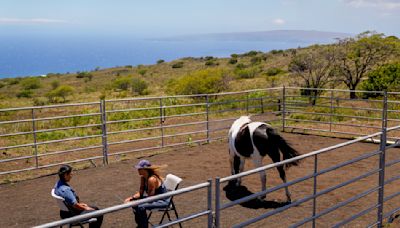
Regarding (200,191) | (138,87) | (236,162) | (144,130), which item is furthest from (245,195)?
(138,87)

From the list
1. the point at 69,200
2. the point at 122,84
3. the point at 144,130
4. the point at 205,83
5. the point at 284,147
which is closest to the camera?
the point at 69,200

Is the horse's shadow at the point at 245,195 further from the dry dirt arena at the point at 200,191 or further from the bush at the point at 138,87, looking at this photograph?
the bush at the point at 138,87

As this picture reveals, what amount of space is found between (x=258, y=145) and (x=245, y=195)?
0.95 metres

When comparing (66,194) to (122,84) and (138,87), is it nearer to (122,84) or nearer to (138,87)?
(138,87)

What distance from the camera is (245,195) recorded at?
746cm

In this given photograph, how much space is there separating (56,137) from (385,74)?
12909 mm

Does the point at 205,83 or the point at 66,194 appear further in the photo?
the point at 205,83

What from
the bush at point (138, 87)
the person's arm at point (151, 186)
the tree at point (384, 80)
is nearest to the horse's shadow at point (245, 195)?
the person's arm at point (151, 186)

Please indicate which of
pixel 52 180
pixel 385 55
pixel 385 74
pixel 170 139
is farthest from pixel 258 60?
pixel 52 180

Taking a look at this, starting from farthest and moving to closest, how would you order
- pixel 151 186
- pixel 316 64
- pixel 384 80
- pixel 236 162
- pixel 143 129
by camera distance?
1. pixel 316 64
2. pixel 384 80
3. pixel 143 129
4. pixel 236 162
5. pixel 151 186

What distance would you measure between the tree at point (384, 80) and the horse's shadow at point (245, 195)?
38.4 feet

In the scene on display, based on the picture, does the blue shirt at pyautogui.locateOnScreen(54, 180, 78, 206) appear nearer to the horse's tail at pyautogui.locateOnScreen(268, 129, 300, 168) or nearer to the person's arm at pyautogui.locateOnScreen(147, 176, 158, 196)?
the person's arm at pyautogui.locateOnScreen(147, 176, 158, 196)

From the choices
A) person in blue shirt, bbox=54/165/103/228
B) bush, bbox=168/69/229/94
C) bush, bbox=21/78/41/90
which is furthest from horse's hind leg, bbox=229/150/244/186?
bush, bbox=21/78/41/90

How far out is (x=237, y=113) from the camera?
55.6ft
